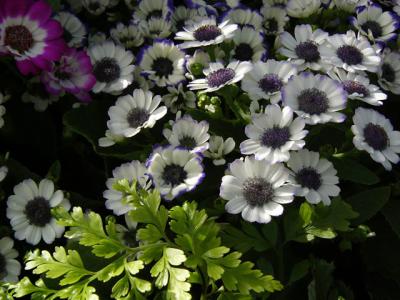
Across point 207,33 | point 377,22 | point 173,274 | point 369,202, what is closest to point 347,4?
point 377,22

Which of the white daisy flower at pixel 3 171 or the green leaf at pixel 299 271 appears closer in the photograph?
the green leaf at pixel 299 271

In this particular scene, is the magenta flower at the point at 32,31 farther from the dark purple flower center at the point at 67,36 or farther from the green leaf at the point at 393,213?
the green leaf at the point at 393,213

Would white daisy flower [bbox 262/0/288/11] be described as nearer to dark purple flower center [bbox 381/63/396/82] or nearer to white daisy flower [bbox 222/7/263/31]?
white daisy flower [bbox 222/7/263/31]

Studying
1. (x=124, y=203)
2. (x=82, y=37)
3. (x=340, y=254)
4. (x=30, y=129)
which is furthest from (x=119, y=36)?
(x=340, y=254)

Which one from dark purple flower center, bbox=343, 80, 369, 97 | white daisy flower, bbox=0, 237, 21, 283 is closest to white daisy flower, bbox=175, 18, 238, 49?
dark purple flower center, bbox=343, 80, 369, 97

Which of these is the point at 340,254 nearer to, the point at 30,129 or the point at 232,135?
the point at 232,135

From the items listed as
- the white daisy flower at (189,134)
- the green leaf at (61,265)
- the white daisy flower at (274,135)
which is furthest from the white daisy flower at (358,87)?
the green leaf at (61,265)
